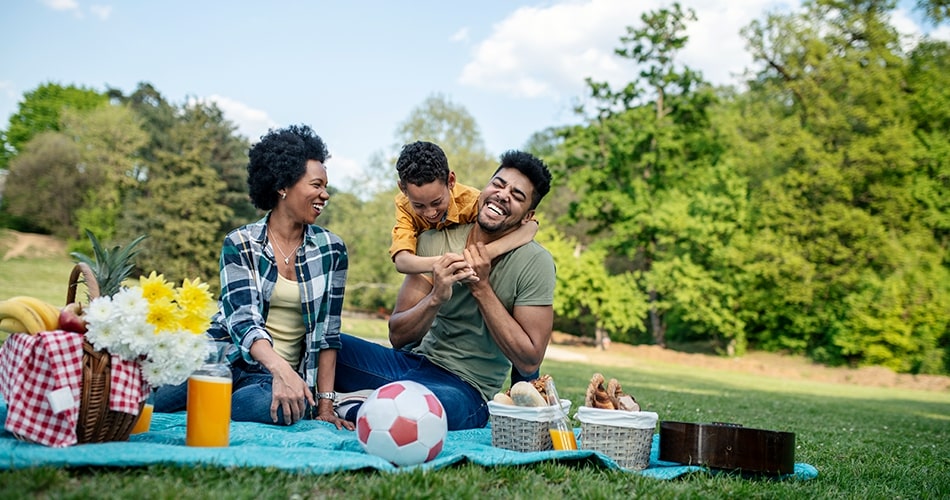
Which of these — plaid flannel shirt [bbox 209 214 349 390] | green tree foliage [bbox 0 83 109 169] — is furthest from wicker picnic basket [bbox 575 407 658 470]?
green tree foliage [bbox 0 83 109 169]

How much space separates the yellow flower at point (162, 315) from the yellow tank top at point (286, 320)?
121 cm

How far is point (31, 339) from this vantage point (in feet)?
9.82

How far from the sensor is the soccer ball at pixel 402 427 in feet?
11.0

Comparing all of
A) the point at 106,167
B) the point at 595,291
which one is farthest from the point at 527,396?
the point at 106,167

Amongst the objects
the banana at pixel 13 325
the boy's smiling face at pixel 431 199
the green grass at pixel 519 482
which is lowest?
the green grass at pixel 519 482

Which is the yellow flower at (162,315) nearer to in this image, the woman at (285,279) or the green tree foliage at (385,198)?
the woman at (285,279)

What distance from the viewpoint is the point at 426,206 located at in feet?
15.7

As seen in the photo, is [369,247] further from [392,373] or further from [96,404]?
[96,404]

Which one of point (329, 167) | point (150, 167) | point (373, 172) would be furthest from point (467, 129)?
point (329, 167)

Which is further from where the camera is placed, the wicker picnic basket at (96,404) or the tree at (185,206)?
the tree at (185,206)

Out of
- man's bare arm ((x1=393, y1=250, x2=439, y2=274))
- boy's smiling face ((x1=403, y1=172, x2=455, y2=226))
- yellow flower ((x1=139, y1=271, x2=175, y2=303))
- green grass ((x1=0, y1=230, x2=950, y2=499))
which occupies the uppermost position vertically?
boy's smiling face ((x1=403, y1=172, x2=455, y2=226))

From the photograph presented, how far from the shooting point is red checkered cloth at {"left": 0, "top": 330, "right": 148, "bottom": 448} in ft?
9.71

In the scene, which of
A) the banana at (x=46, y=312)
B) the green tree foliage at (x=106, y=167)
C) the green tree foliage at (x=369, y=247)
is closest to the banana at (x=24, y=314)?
the banana at (x=46, y=312)

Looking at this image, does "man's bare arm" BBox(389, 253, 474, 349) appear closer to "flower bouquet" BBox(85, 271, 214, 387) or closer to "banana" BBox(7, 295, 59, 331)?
"flower bouquet" BBox(85, 271, 214, 387)
